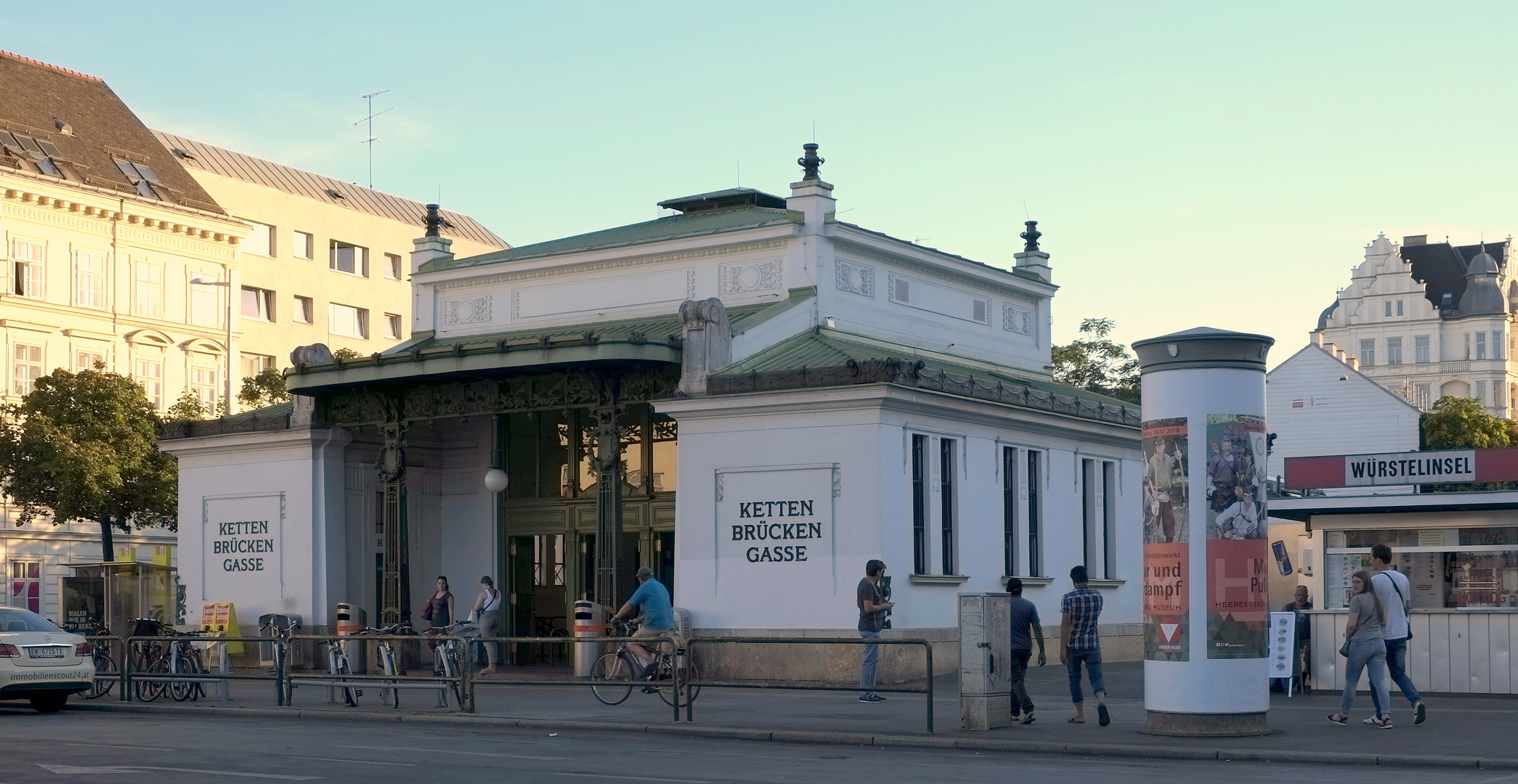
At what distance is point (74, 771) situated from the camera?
13594mm

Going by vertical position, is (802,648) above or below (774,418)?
below

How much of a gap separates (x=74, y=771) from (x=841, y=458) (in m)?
13.2

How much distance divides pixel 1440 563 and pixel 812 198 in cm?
1129

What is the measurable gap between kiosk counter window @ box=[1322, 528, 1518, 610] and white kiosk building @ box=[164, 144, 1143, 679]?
5212 mm

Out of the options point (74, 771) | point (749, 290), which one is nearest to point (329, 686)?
point (74, 771)

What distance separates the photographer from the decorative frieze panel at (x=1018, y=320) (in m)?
34.4

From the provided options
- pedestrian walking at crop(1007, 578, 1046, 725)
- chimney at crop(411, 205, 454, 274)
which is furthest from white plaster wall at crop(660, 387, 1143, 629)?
chimney at crop(411, 205, 454, 274)

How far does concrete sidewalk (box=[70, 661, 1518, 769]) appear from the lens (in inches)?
600

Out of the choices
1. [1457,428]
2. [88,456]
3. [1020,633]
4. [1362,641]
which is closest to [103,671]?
[1020,633]

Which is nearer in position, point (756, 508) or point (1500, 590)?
point (1500, 590)

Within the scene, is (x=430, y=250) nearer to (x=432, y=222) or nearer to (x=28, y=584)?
(x=432, y=222)

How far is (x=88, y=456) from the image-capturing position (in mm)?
40406

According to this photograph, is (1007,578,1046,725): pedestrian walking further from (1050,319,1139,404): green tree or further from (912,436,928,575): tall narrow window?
(1050,319,1139,404): green tree

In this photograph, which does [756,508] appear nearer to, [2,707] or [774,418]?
[774,418]
